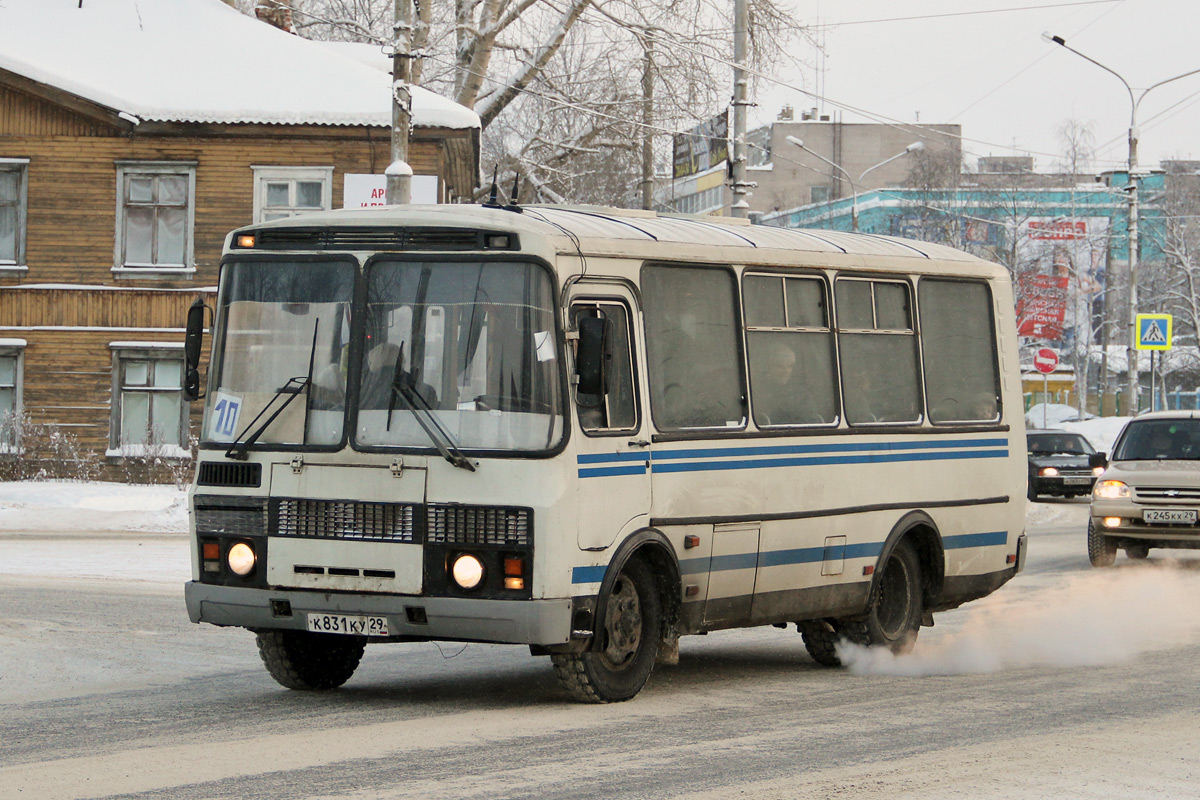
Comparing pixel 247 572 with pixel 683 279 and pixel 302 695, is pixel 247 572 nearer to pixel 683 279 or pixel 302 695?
pixel 302 695

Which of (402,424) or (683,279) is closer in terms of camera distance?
(402,424)

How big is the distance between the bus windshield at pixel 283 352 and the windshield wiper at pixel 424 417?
0.30 metres

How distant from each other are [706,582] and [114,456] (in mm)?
23661

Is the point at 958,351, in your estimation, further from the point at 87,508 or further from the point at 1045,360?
the point at 1045,360

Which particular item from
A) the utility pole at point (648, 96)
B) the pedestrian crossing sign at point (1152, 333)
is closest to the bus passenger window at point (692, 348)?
the utility pole at point (648, 96)

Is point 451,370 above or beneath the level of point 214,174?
beneath

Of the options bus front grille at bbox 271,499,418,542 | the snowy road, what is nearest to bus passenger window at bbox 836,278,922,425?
the snowy road

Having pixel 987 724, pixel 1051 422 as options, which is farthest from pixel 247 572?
pixel 1051 422

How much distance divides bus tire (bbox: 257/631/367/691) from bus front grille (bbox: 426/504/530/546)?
116 cm

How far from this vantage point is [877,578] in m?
11.6

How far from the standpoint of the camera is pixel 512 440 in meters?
8.88

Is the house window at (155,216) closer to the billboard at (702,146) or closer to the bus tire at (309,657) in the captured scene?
the billboard at (702,146)

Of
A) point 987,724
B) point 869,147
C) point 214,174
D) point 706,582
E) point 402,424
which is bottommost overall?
point 987,724

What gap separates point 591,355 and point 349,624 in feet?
6.06
